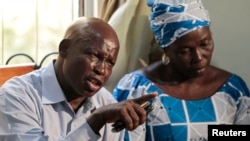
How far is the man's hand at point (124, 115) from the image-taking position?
3.67 feet

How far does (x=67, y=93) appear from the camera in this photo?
1383 mm

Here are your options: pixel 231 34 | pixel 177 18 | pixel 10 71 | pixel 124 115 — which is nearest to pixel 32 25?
pixel 10 71

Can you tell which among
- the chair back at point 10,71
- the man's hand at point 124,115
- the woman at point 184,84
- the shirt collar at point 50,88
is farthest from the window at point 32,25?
the man's hand at point 124,115

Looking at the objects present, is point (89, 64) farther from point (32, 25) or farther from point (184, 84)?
point (32, 25)

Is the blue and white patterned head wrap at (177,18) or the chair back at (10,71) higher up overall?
the blue and white patterned head wrap at (177,18)

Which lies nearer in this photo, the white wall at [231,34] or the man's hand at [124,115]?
the man's hand at [124,115]

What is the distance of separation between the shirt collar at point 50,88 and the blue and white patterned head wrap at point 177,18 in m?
0.51

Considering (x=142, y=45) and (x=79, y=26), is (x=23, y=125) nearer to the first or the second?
(x=79, y=26)

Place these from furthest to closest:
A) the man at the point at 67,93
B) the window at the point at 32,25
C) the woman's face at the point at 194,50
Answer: the window at the point at 32,25, the woman's face at the point at 194,50, the man at the point at 67,93

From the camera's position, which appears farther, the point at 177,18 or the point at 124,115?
the point at 177,18

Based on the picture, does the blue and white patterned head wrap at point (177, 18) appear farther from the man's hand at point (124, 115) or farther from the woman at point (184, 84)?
the man's hand at point (124, 115)

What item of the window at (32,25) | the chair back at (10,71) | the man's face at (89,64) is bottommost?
the chair back at (10,71)

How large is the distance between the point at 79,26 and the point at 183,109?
1.95ft

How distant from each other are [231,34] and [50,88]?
1.02 m
